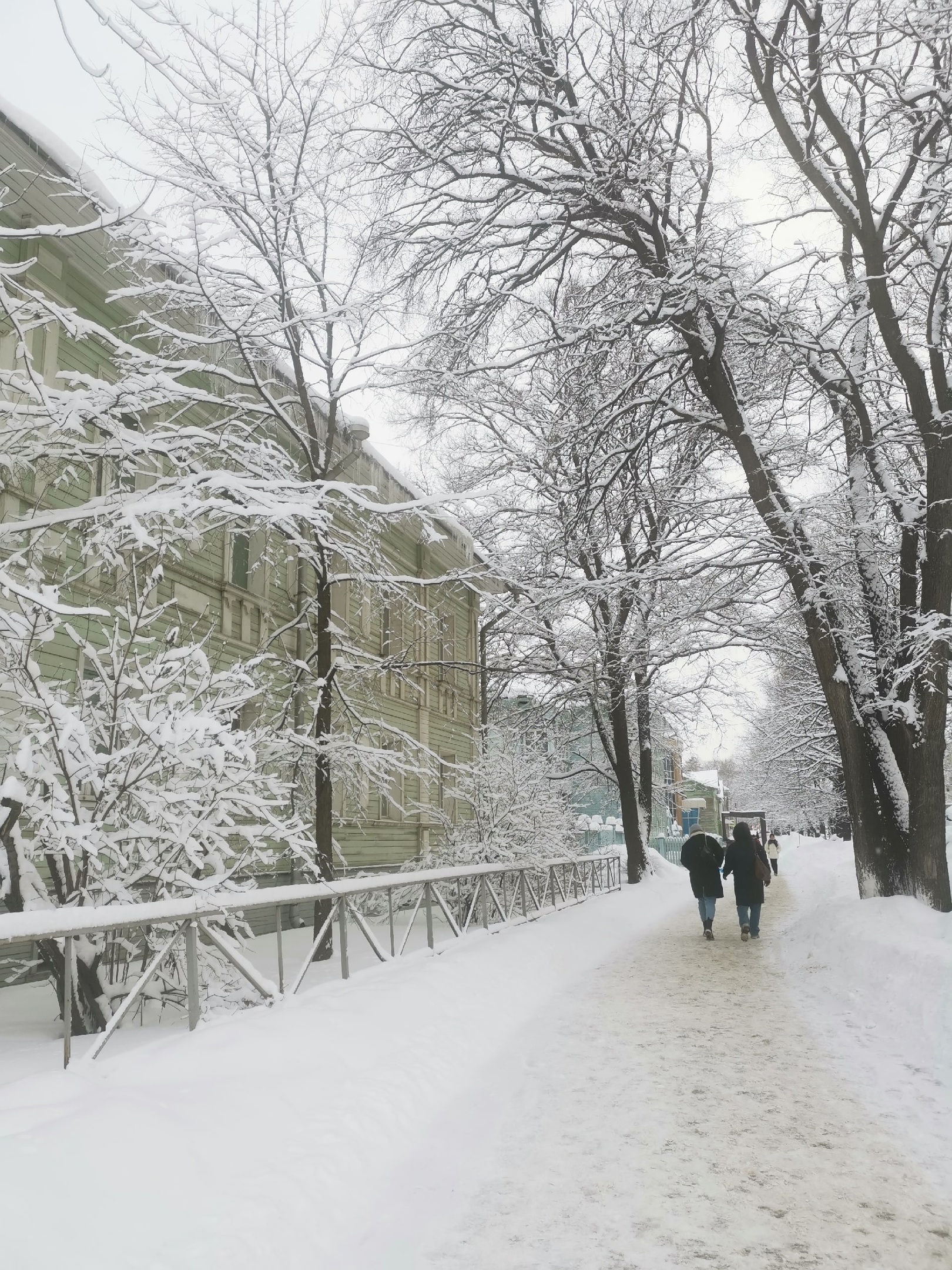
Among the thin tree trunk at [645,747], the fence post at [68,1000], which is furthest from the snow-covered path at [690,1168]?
the thin tree trunk at [645,747]

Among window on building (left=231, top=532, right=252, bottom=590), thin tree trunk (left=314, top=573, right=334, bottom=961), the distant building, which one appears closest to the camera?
thin tree trunk (left=314, top=573, right=334, bottom=961)

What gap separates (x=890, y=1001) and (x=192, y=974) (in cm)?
537

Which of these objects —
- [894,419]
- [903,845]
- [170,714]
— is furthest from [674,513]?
[170,714]

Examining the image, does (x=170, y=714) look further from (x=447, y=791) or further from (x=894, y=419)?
(x=447, y=791)

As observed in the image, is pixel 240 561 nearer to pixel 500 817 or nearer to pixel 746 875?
pixel 500 817

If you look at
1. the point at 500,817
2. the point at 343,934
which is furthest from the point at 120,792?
the point at 500,817

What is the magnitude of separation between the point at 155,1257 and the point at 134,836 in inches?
121

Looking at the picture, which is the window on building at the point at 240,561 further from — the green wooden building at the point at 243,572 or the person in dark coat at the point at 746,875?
the person in dark coat at the point at 746,875

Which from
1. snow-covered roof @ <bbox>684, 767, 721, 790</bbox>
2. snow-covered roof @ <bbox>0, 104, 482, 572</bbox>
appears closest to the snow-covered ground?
snow-covered roof @ <bbox>0, 104, 482, 572</bbox>

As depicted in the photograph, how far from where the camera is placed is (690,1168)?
175 inches

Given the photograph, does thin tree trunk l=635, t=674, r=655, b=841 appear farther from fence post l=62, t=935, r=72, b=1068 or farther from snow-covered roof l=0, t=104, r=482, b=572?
fence post l=62, t=935, r=72, b=1068

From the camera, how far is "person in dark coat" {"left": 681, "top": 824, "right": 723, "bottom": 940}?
1359 centimetres

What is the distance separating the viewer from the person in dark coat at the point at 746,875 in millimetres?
13156

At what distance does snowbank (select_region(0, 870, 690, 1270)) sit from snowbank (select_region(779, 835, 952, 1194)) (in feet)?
7.39
